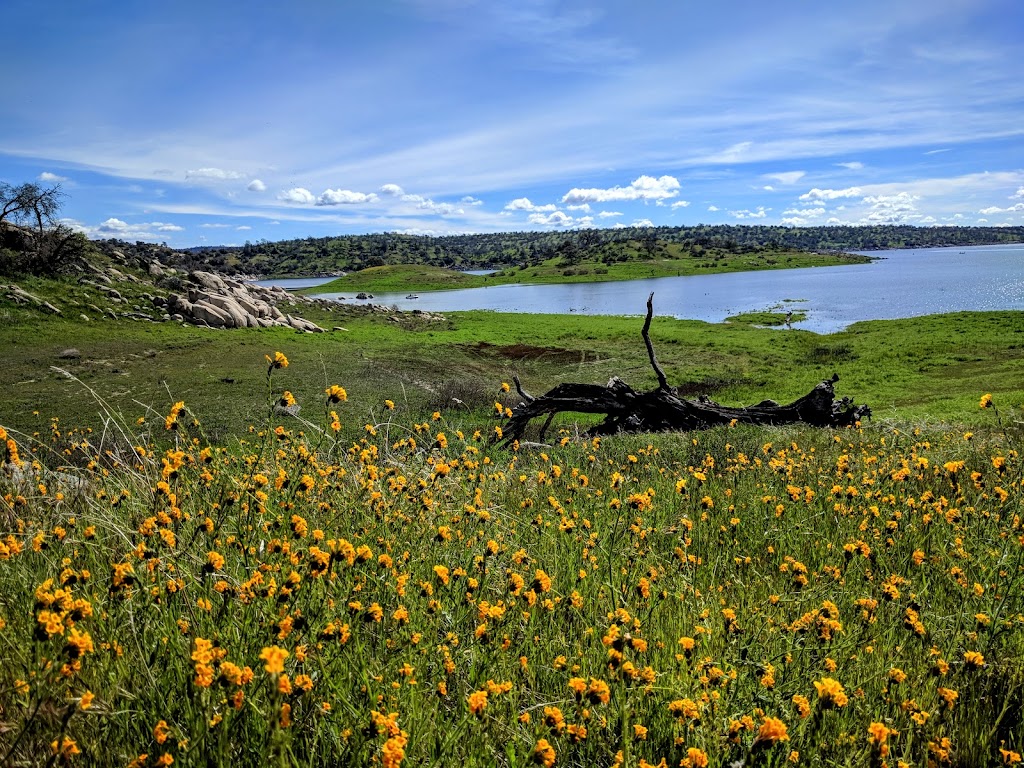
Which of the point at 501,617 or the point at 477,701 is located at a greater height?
the point at 477,701

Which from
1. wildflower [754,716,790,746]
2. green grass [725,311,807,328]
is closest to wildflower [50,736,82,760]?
wildflower [754,716,790,746]

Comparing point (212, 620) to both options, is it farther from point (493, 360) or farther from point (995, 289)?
point (995, 289)

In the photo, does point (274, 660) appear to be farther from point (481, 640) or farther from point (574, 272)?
point (574, 272)

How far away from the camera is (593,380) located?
89.6ft

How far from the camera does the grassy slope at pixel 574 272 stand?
11862 cm

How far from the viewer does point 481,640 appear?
2.44 meters

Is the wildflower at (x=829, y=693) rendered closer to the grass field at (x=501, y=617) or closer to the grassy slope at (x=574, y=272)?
the grass field at (x=501, y=617)

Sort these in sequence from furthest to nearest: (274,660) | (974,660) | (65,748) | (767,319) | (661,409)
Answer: (767,319) < (661,409) < (974,660) < (65,748) < (274,660)

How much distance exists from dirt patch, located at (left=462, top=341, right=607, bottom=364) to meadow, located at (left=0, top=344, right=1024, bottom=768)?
28.4 meters

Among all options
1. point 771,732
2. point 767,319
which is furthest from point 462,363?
point 767,319

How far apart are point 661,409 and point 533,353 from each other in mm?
19269

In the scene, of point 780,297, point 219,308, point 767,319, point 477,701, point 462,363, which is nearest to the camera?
point 477,701

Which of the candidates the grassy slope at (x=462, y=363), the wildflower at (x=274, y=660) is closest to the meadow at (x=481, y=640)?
the wildflower at (x=274, y=660)

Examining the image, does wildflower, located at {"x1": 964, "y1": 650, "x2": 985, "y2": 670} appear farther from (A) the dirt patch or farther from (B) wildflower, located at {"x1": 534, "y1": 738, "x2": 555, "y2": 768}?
(A) the dirt patch
